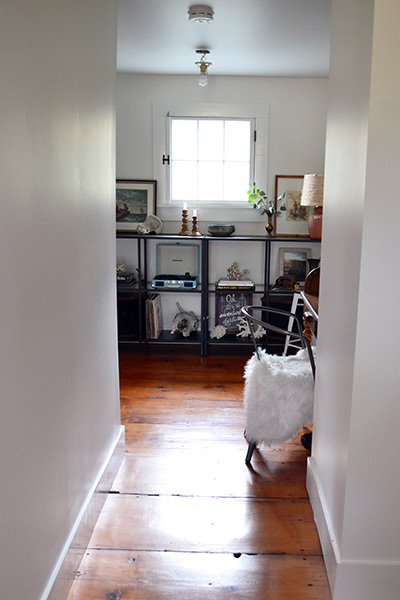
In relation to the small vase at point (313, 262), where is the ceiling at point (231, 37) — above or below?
above

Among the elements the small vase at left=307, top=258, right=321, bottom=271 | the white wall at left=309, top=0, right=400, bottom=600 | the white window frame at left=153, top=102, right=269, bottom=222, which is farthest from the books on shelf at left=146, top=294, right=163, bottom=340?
the white wall at left=309, top=0, right=400, bottom=600

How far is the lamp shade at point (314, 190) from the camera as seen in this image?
173 inches

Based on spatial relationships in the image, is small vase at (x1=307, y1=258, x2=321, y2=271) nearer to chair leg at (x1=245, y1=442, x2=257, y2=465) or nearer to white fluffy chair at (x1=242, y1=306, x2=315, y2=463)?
white fluffy chair at (x1=242, y1=306, x2=315, y2=463)

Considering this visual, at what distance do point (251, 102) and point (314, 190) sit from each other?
1169 millimetres

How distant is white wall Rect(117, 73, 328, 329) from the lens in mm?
5031

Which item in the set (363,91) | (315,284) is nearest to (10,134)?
Answer: (363,91)

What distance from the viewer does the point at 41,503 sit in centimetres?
179

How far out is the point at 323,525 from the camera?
2.25 meters

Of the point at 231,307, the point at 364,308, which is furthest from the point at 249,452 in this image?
the point at 231,307

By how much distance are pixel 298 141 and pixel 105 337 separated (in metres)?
3.16

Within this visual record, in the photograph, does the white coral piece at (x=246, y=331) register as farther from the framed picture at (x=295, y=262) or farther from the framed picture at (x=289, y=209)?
the framed picture at (x=289, y=209)

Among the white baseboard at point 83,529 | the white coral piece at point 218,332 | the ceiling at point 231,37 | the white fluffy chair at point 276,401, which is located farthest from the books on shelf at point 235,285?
the white baseboard at point 83,529

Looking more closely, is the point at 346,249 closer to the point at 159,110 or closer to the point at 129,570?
the point at 129,570

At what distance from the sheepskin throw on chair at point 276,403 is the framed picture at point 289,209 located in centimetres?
250
